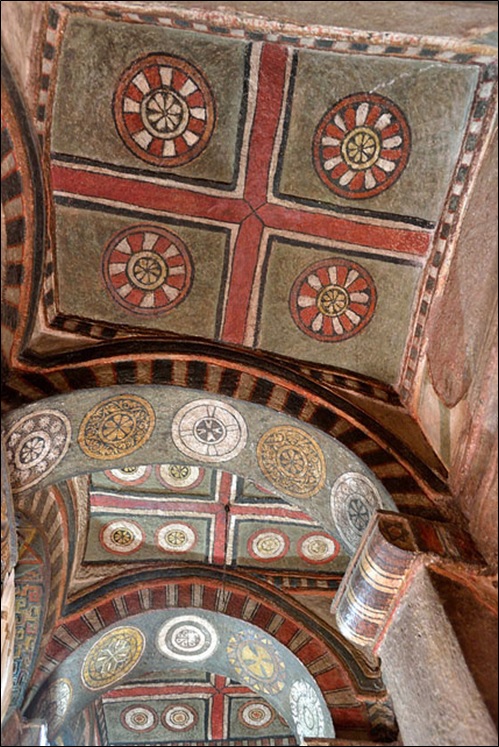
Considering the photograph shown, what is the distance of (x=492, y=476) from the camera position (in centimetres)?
392

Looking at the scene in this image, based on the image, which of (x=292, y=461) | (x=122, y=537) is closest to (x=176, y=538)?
(x=122, y=537)

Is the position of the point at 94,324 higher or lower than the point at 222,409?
higher

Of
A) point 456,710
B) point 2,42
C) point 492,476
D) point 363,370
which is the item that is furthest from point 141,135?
point 456,710

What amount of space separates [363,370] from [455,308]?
102 centimetres

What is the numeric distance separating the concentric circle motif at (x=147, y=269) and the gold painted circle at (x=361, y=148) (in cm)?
141

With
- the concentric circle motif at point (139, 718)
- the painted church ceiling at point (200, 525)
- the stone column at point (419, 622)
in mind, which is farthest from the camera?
the concentric circle motif at point (139, 718)

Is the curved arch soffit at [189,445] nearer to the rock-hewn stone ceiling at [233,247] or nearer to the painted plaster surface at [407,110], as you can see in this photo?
the rock-hewn stone ceiling at [233,247]

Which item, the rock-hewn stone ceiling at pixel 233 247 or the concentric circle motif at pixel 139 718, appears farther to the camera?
the concentric circle motif at pixel 139 718

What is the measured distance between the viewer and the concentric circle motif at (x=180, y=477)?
6.88 m

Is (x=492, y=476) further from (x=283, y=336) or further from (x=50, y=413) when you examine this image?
(x=50, y=413)

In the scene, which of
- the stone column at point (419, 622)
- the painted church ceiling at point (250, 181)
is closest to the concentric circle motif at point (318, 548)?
the painted church ceiling at point (250, 181)

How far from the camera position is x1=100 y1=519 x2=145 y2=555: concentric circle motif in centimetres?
713

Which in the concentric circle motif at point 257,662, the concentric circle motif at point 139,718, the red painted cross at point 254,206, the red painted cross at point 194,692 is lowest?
the concentric circle motif at point 139,718

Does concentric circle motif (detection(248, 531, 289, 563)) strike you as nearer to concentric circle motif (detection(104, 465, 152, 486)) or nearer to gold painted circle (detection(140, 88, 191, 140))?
concentric circle motif (detection(104, 465, 152, 486))
